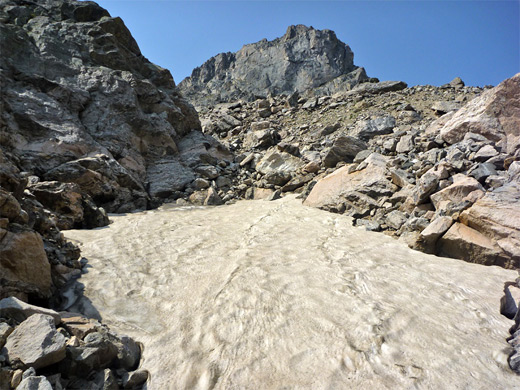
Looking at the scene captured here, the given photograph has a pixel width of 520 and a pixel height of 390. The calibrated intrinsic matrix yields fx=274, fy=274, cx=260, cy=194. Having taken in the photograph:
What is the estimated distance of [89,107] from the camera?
15414mm

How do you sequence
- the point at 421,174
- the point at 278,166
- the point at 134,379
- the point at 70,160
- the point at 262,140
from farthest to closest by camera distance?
the point at 262,140 < the point at 278,166 < the point at 70,160 < the point at 421,174 < the point at 134,379

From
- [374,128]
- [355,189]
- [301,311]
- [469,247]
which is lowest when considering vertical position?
[301,311]

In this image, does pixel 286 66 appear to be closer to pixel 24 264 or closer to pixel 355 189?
pixel 355 189

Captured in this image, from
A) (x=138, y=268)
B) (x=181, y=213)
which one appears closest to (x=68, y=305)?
(x=138, y=268)

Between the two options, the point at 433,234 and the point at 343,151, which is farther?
the point at 343,151

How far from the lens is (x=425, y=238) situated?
710 centimetres

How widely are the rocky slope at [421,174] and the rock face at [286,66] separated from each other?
7244 centimetres

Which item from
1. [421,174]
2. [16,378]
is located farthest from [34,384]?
[421,174]

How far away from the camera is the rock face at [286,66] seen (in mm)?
90375

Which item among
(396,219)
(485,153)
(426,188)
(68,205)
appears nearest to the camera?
(426,188)

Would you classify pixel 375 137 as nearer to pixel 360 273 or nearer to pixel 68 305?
pixel 360 273

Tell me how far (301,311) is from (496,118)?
11.7m

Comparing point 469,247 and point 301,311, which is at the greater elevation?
point 469,247

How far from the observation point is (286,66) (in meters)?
92.8
